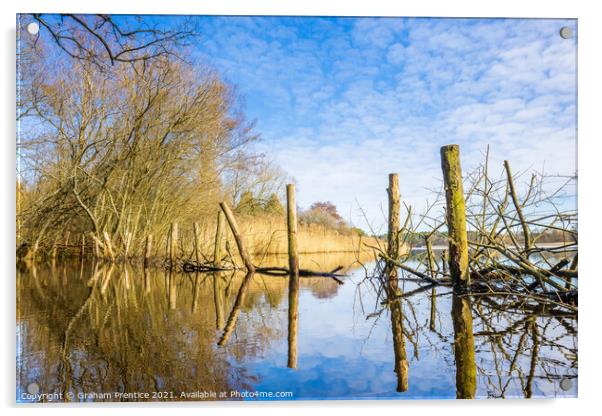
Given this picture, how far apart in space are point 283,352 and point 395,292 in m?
2.78

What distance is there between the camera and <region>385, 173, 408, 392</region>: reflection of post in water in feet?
7.04

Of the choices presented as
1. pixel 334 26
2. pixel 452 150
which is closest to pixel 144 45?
pixel 334 26

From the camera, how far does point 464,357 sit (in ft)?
7.29

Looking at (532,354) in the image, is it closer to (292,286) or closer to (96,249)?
(292,286)

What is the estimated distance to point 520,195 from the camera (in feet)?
12.8

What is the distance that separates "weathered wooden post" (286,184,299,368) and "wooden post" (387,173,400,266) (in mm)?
1373

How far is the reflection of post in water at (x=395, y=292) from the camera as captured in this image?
2.15 meters

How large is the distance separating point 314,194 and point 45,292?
3228 mm

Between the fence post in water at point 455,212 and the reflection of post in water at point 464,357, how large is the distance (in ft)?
2.99

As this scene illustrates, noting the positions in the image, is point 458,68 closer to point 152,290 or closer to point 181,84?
point 181,84

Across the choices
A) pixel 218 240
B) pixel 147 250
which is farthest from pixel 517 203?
pixel 147 250

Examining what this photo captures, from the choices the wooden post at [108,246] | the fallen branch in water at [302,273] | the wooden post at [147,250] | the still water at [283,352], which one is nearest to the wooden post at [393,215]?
the fallen branch in water at [302,273]

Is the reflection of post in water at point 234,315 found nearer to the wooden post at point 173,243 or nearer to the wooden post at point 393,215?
the wooden post at point 393,215

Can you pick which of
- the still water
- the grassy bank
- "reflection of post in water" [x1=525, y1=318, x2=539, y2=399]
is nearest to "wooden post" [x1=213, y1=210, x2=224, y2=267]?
the grassy bank
